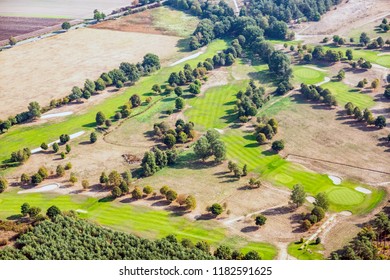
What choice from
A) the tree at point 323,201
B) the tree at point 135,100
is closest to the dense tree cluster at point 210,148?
the tree at point 323,201

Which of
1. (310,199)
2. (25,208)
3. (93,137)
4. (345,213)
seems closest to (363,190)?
(345,213)

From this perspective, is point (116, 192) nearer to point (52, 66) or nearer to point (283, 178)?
point (283, 178)

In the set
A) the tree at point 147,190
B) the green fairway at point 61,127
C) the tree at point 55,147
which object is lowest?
the tree at point 147,190

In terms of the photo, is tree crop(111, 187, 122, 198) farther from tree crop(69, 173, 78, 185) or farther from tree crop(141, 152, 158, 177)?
tree crop(69, 173, 78, 185)

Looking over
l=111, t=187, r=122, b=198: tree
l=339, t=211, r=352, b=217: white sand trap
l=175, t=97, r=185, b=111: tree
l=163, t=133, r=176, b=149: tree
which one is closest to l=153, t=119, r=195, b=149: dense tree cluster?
l=163, t=133, r=176, b=149: tree

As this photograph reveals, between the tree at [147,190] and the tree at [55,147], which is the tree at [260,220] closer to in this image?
the tree at [147,190]

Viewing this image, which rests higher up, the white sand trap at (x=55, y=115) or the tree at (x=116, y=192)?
the white sand trap at (x=55, y=115)

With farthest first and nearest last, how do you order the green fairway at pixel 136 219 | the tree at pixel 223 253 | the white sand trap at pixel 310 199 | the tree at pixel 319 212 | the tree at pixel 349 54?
the tree at pixel 349 54 → the white sand trap at pixel 310 199 → the tree at pixel 319 212 → the green fairway at pixel 136 219 → the tree at pixel 223 253

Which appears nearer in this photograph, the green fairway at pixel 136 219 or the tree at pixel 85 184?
the green fairway at pixel 136 219
